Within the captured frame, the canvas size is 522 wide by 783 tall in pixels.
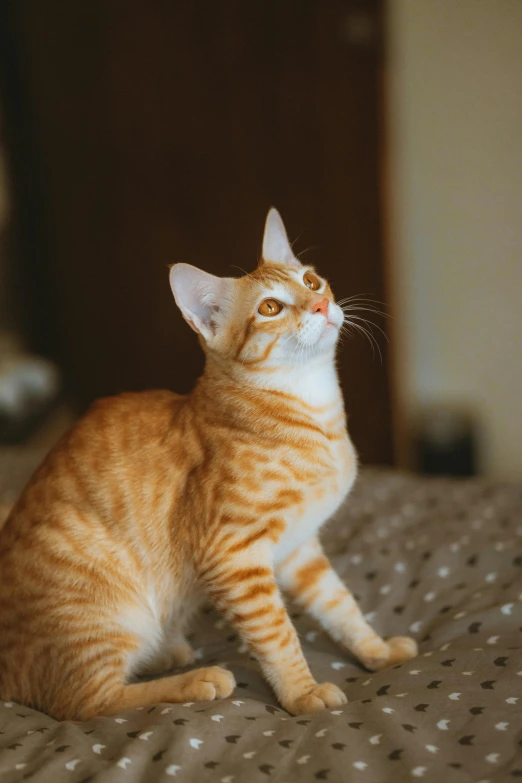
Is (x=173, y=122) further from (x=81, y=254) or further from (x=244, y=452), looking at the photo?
(x=244, y=452)

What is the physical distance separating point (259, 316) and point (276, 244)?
0.26 metres

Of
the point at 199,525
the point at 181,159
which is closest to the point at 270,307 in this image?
the point at 199,525

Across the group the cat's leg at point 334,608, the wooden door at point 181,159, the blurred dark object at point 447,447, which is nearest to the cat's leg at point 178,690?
the cat's leg at point 334,608

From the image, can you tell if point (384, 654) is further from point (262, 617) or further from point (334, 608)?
point (262, 617)

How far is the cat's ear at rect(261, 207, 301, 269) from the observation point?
157 cm

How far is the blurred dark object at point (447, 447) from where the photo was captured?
3.51 meters

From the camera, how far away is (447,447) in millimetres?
3504

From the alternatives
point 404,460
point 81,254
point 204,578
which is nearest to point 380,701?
point 204,578

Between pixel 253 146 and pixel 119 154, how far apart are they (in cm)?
69

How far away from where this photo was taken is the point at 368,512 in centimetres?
203

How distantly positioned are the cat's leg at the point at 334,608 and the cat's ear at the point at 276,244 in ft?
1.87

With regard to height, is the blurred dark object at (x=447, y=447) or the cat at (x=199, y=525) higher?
the cat at (x=199, y=525)

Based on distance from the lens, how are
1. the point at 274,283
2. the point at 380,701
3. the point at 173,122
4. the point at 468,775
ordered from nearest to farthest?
the point at 468,775, the point at 380,701, the point at 274,283, the point at 173,122

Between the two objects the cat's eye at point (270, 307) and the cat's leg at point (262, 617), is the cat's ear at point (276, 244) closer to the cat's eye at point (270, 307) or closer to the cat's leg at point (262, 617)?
the cat's eye at point (270, 307)
